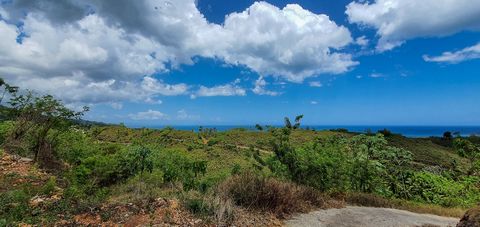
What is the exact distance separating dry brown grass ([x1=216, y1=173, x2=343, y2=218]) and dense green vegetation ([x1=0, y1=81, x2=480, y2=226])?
21 mm

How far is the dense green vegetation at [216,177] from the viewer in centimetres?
695

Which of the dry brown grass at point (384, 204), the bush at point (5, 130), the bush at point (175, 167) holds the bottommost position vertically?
the dry brown grass at point (384, 204)

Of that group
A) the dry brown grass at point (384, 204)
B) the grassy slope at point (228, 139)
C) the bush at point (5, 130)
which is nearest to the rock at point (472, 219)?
the dry brown grass at point (384, 204)

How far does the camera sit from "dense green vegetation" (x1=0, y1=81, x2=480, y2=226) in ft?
22.8

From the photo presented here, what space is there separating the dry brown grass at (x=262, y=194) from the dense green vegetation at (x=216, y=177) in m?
0.02

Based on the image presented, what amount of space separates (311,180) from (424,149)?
43901 mm

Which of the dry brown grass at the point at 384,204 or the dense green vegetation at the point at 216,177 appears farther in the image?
the dry brown grass at the point at 384,204

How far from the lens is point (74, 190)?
7.17m

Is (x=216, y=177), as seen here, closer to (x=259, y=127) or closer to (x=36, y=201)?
(x=259, y=127)

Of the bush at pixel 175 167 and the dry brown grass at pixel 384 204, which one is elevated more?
the bush at pixel 175 167

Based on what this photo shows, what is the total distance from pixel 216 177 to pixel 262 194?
584 cm

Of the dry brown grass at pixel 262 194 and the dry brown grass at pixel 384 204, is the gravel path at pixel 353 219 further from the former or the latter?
the dry brown grass at pixel 384 204

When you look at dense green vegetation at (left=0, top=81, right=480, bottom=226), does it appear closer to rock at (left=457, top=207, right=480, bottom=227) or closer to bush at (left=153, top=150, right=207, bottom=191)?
bush at (left=153, top=150, right=207, bottom=191)

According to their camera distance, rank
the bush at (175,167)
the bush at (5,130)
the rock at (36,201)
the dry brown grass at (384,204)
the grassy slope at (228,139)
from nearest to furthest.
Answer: the rock at (36,201)
the dry brown grass at (384,204)
the bush at (175,167)
the bush at (5,130)
the grassy slope at (228,139)
